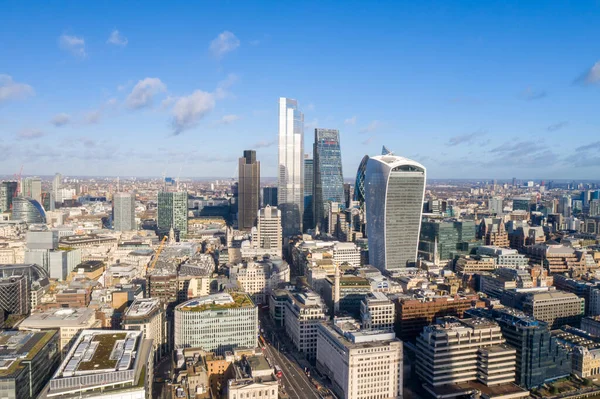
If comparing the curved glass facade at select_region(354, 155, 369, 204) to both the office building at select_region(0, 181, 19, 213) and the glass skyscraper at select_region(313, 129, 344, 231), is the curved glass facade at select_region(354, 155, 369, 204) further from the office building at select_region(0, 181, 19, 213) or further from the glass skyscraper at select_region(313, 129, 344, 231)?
the office building at select_region(0, 181, 19, 213)

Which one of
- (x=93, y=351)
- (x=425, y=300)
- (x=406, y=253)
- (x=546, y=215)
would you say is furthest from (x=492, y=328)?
(x=546, y=215)

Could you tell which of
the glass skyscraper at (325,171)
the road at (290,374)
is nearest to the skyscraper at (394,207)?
the road at (290,374)

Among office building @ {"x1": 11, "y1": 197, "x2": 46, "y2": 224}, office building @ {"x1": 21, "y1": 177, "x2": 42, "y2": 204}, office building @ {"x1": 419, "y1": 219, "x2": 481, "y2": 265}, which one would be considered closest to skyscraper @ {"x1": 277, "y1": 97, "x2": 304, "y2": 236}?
office building @ {"x1": 419, "y1": 219, "x2": 481, "y2": 265}

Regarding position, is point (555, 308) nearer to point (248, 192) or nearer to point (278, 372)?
point (278, 372)

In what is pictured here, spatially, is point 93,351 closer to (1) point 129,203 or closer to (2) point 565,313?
(2) point 565,313

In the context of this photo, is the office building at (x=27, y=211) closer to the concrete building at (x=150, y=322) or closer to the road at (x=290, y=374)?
the concrete building at (x=150, y=322)

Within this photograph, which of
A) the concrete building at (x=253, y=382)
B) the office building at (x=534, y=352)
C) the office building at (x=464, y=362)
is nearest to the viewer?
the concrete building at (x=253, y=382)
